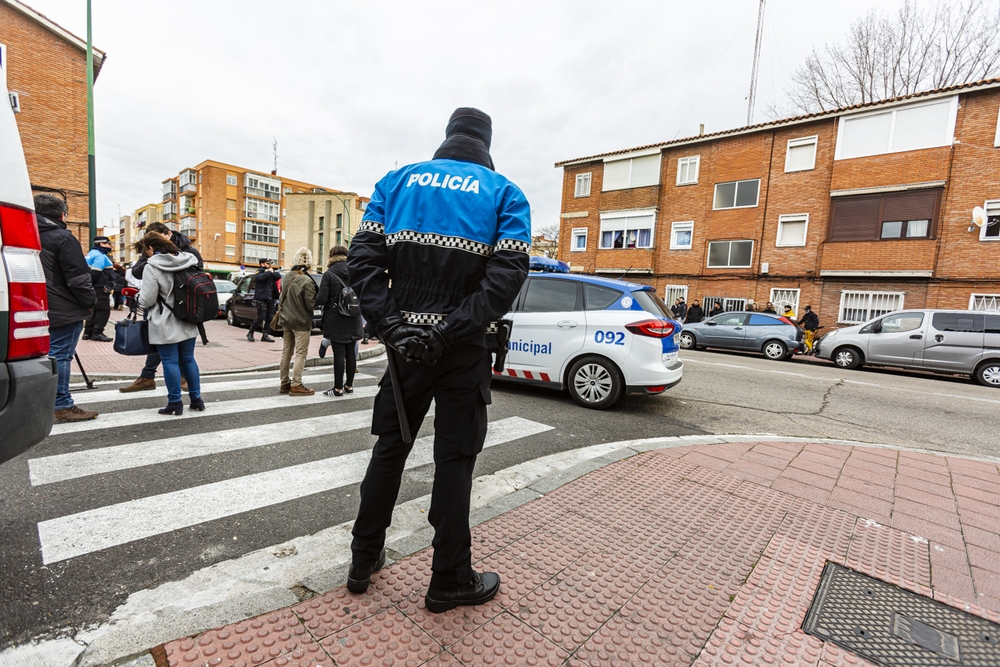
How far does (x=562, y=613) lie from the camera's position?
6.81 feet

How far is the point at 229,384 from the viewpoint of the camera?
6.46 m

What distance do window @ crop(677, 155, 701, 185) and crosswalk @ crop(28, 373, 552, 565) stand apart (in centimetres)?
2226

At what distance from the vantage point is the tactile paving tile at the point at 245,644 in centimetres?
171

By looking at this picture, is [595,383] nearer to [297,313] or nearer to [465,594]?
[297,313]

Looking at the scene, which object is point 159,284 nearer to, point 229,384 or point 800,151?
point 229,384

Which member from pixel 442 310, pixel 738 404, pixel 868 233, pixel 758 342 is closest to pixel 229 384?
pixel 442 310

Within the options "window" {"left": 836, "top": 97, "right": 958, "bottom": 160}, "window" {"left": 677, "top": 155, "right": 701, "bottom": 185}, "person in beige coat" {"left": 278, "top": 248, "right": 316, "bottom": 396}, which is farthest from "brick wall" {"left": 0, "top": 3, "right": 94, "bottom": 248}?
"window" {"left": 836, "top": 97, "right": 958, "bottom": 160}

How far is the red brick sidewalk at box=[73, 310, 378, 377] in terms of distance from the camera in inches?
273

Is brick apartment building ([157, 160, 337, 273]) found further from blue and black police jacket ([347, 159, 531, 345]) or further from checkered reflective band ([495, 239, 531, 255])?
checkered reflective band ([495, 239, 531, 255])

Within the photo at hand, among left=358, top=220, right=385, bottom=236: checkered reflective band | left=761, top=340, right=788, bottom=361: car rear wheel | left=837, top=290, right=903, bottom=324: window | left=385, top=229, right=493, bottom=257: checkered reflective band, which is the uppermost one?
left=837, top=290, right=903, bottom=324: window

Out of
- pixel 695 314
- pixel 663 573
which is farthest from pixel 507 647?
pixel 695 314

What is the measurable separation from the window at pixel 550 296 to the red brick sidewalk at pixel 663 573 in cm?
273

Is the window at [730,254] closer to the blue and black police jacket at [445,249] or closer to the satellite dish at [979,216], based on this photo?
the satellite dish at [979,216]

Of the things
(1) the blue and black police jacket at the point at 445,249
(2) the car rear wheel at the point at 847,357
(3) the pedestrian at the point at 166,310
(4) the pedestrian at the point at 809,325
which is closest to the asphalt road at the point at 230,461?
(3) the pedestrian at the point at 166,310
